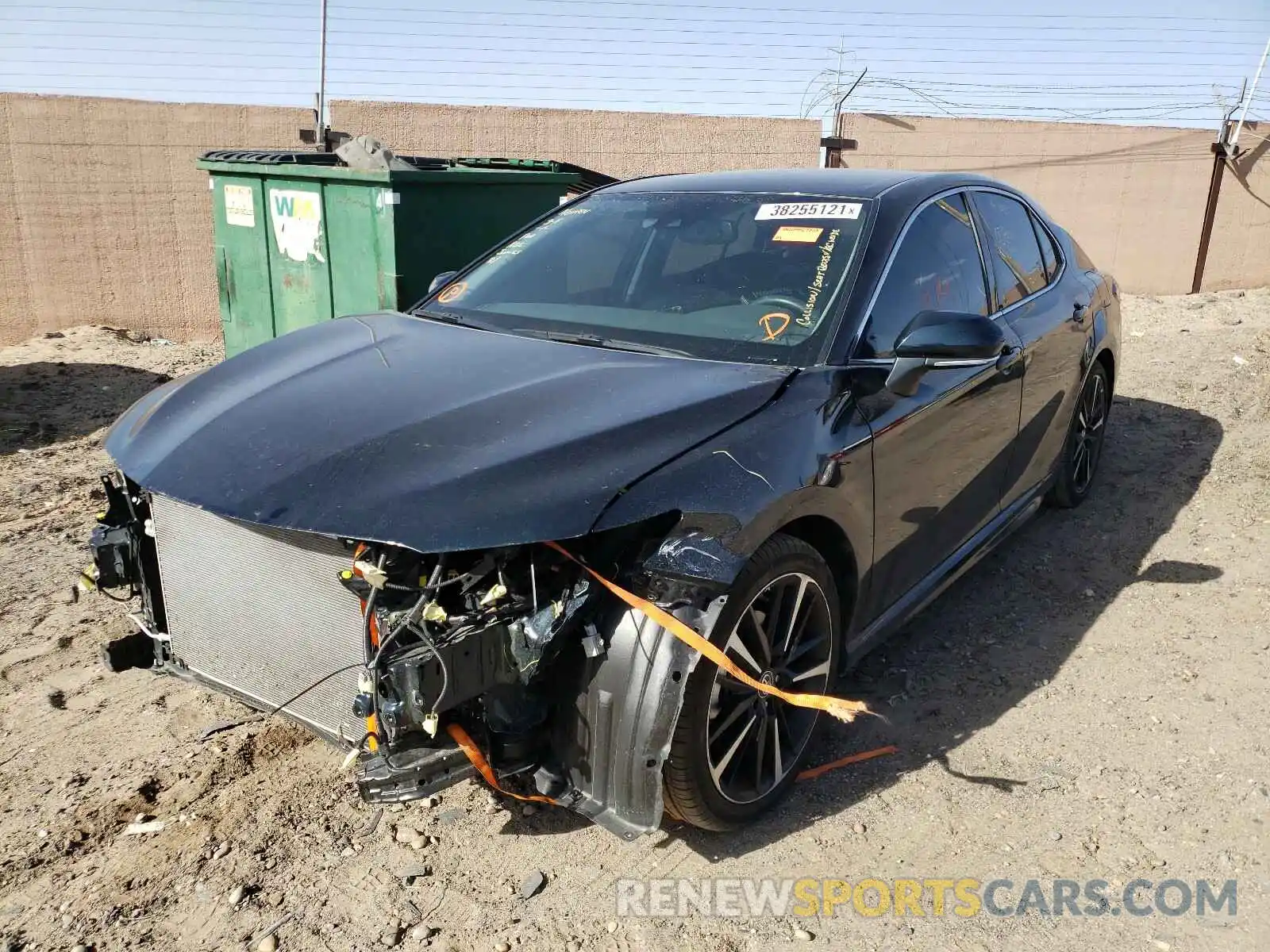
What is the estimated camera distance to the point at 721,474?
8.45ft

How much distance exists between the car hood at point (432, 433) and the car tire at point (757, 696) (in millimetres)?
418

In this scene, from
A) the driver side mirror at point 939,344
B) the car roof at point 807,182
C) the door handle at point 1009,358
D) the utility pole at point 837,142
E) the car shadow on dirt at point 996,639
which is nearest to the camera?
the driver side mirror at point 939,344

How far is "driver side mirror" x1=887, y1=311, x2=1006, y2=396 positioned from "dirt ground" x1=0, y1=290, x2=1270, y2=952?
119cm

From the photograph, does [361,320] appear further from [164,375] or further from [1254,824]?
[164,375]

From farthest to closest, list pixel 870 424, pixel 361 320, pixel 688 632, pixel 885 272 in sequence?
pixel 361 320 < pixel 885 272 < pixel 870 424 < pixel 688 632

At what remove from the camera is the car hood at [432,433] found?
2346mm

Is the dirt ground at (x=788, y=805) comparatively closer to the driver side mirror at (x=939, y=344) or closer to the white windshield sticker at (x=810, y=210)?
the driver side mirror at (x=939, y=344)

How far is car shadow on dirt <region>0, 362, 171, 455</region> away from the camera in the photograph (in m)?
6.67

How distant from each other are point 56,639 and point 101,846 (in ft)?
4.42

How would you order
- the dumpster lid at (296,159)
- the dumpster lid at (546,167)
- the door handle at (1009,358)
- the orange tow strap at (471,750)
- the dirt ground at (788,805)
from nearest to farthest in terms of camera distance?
the orange tow strap at (471,750)
the dirt ground at (788,805)
the door handle at (1009,358)
the dumpster lid at (296,159)
the dumpster lid at (546,167)

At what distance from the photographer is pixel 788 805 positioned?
10.1 feet

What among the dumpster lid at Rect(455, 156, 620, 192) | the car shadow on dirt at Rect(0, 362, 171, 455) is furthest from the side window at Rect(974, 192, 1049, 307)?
the car shadow on dirt at Rect(0, 362, 171, 455)

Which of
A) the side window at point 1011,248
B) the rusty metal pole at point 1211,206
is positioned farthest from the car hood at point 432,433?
the rusty metal pole at point 1211,206

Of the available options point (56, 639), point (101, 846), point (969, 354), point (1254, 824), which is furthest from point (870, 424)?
point (56, 639)
